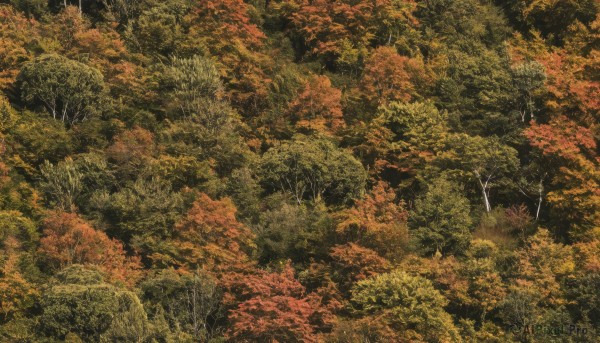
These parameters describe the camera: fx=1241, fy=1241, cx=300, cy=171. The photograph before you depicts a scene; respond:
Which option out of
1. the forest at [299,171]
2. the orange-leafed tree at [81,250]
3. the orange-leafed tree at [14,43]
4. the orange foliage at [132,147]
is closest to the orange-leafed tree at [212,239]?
the forest at [299,171]

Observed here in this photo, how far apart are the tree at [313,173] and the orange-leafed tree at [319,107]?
5064 millimetres

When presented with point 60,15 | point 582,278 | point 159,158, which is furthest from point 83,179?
point 582,278

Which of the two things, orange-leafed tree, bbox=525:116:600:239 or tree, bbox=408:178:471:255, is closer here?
tree, bbox=408:178:471:255

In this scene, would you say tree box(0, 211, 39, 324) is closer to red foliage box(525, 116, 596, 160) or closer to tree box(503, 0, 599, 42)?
red foliage box(525, 116, 596, 160)

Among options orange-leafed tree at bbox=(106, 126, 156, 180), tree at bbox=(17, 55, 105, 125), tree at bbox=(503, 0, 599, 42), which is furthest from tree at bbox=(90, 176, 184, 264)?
tree at bbox=(503, 0, 599, 42)

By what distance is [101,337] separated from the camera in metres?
60.6

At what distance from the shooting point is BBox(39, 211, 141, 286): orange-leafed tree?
6725 centimetres

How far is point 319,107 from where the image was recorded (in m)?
81.3

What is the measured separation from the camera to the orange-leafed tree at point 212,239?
67.5 metres

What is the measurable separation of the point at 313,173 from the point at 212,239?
890 cm

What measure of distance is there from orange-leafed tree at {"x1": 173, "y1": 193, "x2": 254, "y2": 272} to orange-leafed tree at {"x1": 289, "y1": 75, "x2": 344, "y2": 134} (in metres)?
13.3

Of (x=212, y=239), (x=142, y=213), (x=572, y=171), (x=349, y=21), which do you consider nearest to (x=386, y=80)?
(x=349, y=21)

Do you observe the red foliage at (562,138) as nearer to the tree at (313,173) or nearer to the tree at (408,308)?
the tree at (313,173)

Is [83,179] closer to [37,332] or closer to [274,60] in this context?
[37,332]
